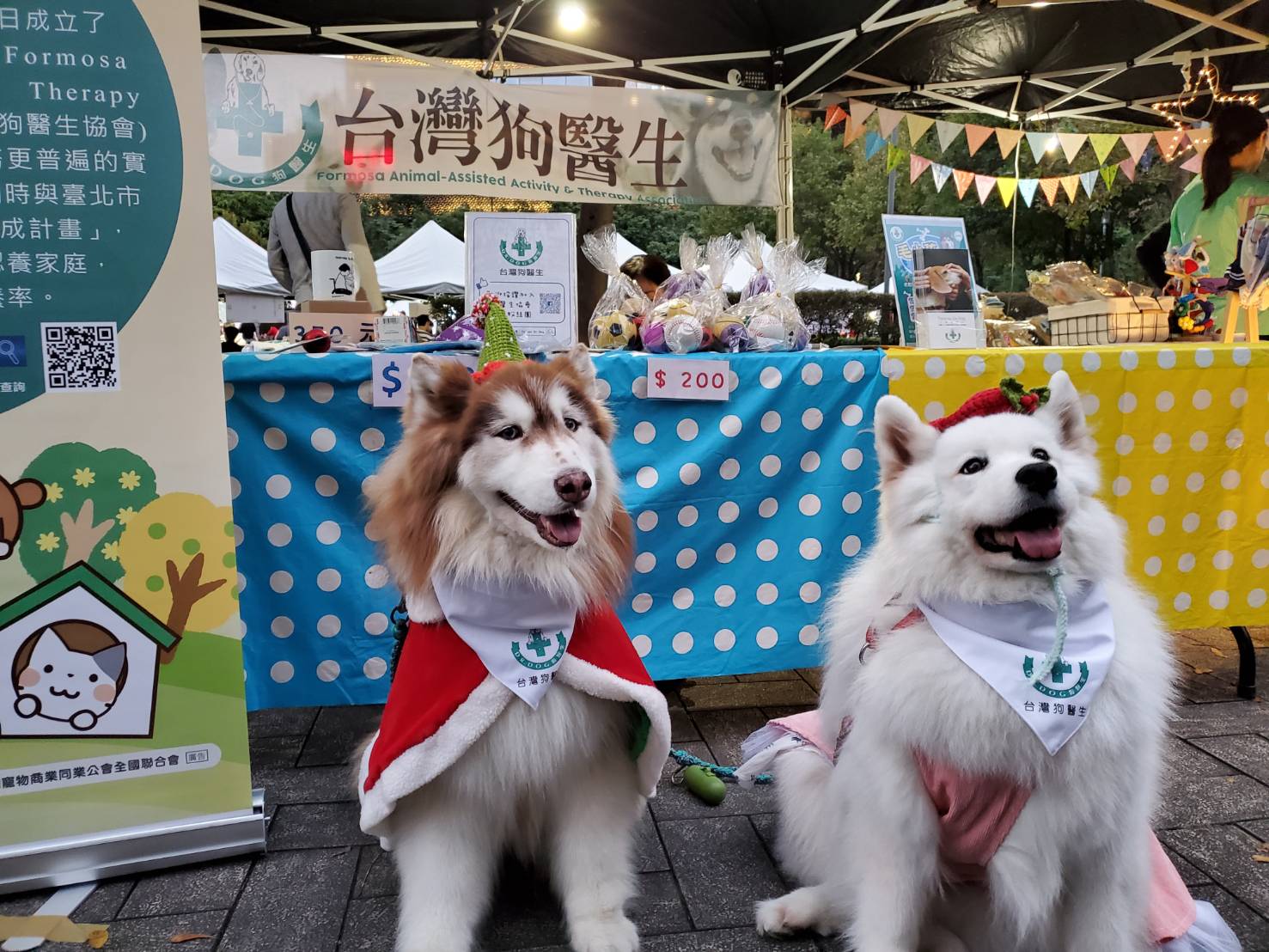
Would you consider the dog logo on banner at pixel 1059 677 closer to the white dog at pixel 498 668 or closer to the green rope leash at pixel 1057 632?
the green rope leash at pixel 1057 632

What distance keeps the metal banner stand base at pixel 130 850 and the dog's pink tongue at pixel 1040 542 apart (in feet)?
7.20

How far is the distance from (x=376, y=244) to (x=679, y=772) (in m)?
22.0

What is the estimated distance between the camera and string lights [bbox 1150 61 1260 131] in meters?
5.81

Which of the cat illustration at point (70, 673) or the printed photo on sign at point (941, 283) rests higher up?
the printed photo on sign at point (941, 283)

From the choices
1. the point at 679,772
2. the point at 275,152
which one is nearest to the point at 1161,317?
the point at 679,772

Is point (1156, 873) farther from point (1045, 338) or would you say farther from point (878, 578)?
point (1045, 338)

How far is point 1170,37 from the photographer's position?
5902 millimetres

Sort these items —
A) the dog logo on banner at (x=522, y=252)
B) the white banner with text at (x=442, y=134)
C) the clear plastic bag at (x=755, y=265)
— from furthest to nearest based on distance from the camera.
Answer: the white banner with text at (x=442, y=134), the clear plastic bag at (x=755, y=265), the dog logo on banner at (x=522, y=252)

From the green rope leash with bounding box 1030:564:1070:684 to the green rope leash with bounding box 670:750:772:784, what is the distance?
4.22ft

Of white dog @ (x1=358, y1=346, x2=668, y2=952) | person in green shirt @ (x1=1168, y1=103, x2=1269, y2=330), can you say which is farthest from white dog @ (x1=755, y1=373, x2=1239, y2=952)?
person in green shirt @ (x1=1168, y1=103, x2=1269, y2=330)

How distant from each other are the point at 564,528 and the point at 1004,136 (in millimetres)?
6835

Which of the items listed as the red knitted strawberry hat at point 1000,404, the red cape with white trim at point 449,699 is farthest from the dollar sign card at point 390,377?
the red knitted strawberry hat at point 1000,404

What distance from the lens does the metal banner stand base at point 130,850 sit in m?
2.20

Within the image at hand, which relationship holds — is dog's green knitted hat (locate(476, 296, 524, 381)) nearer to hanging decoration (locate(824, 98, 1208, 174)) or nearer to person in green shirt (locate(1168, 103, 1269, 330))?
person in green shirt (locate(1168, 103, 1269, 330))
